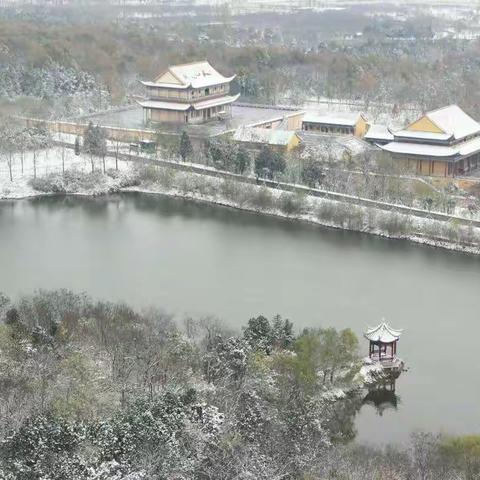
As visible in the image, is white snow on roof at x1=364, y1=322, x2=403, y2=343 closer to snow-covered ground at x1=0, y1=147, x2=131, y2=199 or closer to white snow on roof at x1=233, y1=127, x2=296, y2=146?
white snow on roof at x1=233, y1=127, x2=296, y2=146

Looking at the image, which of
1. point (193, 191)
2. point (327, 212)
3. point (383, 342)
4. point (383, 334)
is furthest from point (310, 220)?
point (383, 342)

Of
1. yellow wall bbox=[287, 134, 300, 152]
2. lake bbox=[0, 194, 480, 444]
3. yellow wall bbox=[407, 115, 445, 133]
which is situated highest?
yellow wall bbox=[407, 115, 445, 133]

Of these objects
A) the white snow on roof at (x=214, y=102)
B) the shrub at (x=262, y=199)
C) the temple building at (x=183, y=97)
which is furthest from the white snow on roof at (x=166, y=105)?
the shrub at (x=262, y=199)

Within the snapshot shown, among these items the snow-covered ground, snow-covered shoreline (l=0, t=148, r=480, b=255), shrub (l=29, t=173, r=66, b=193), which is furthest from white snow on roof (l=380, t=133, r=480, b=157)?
shrub (l=29, t=173, r=66, b=193)

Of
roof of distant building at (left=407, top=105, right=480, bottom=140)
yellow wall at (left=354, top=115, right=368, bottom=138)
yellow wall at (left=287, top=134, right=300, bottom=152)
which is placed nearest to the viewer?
roof of distant building at (left=407, top=105, right=480, bottom=140)

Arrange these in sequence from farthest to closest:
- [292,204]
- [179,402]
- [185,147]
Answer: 1. [185,147]
2. [292,204]
3. [179,402]

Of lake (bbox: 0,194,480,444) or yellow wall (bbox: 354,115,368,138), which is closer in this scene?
lake (bbox: 0,194,480,444)

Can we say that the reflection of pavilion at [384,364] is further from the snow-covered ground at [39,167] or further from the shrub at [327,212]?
the snow-covered ground at [39,167]

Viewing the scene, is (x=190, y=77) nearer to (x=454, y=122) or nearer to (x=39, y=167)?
(x=39, y=167)
